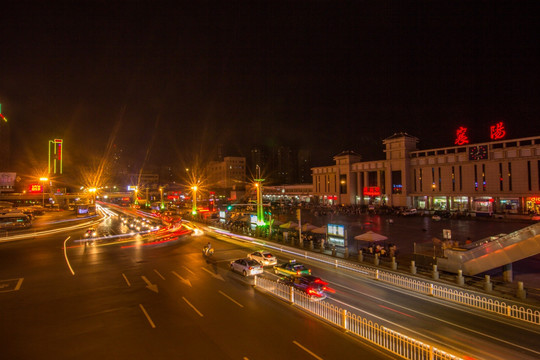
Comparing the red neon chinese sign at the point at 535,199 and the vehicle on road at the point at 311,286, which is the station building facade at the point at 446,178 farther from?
the vehicle on road at the point at 311,286

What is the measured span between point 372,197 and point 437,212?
25.7 metres

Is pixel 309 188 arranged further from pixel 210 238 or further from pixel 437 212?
pixel 210 238

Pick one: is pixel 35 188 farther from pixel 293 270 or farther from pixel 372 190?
pixel 372 190

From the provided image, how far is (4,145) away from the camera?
291 feet

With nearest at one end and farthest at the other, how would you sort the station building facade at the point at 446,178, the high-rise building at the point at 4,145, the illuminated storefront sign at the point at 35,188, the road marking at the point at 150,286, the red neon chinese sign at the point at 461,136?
the road marking at the point at 150,286 → the station building facade at the point at 446,178 → the red neon chinese sign at the point at 461,136 → the illuminated storefront sign at the point at 35,188 → the high-rise building at the point at 4,145

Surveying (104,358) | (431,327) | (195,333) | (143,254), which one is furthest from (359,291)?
(143,254)

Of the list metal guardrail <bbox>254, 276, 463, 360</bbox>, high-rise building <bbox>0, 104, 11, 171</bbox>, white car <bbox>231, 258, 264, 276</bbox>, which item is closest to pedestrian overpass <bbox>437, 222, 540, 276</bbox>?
metal guardrail <bbox>254, 276, 463, 360</bbox>

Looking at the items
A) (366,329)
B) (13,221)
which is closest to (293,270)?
(366,329)

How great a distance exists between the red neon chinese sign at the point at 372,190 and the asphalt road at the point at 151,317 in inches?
2351

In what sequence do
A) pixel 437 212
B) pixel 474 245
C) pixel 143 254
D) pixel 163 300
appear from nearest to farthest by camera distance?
pixel 163 300 < pixel 474 245 < pixel 143 254 < pixel 437 212

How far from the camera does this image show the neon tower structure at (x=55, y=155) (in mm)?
85000

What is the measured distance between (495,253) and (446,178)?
52.1 m

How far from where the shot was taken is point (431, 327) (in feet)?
35.6

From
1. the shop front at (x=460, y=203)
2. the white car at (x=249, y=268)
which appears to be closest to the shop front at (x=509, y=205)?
the shop front at (x=460, y=203)
